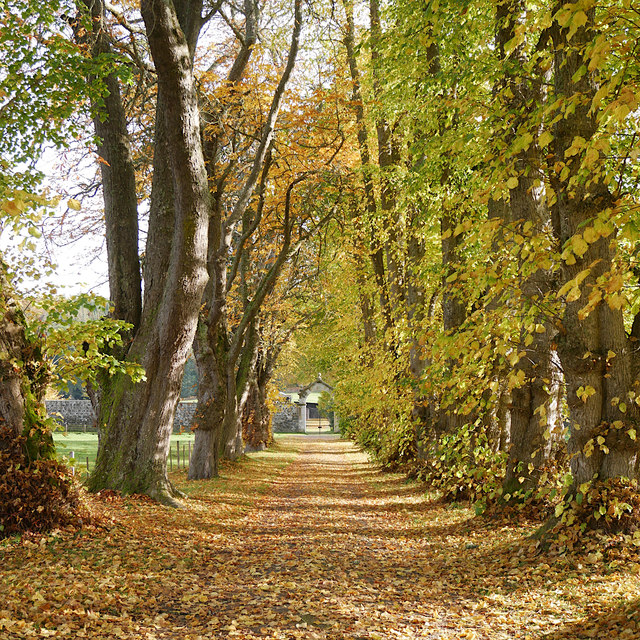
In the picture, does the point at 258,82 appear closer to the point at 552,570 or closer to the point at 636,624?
the point at 552,570

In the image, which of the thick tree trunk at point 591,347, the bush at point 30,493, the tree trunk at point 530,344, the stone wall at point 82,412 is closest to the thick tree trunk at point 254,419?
the tree trunk at point 530,344

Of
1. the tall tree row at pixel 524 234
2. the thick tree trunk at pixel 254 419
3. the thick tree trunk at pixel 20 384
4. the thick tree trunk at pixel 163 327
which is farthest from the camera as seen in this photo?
the thick tree trunk at pixel 254 419

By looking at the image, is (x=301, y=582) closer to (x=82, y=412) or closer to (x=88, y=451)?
(x=88, y=451)

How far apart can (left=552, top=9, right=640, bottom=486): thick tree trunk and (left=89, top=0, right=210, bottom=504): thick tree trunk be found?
4892 millimetres

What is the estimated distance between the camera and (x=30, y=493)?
248 inches

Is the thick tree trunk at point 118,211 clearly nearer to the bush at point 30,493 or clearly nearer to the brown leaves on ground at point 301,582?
the brown leaves on ground at point 301,582

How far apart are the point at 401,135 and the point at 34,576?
1353 centimetres

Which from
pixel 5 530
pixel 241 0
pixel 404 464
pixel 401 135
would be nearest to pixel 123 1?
pixel 241 0

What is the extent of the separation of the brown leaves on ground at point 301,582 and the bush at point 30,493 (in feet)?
0.81

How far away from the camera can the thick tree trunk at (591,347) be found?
5.74 metres

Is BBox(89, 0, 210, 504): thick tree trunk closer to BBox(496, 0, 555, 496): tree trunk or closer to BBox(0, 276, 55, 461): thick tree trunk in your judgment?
BBox(0, 276, 55, 461): thick tree trunk

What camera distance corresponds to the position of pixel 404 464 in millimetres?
17344

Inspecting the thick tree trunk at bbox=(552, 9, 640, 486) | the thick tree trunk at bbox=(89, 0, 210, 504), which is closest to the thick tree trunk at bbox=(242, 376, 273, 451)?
the thick tree trunk at bbox=(89, 0, 210, 504)

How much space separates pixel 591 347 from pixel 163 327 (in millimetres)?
5859
